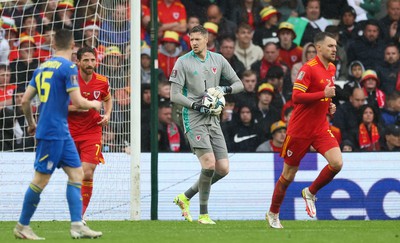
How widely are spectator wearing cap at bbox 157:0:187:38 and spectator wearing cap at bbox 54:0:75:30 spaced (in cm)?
247

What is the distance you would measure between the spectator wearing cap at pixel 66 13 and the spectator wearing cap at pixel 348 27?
17.8 ft

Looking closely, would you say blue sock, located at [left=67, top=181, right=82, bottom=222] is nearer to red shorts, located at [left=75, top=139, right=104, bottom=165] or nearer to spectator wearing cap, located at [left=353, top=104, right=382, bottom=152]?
red shorts, located at [left=75, top=139, right=104, bottom=165]

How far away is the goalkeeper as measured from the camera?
1309cm

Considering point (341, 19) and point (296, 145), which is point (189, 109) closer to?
point (296, 145)

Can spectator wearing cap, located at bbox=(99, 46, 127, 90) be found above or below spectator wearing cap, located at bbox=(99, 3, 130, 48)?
below

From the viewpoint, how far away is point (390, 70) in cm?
1852

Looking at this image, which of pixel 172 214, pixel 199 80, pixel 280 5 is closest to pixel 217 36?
pixel 280 5

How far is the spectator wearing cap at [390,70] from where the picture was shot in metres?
18.4

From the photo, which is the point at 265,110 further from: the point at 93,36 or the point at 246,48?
the point at 93,36

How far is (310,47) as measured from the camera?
60.2ft

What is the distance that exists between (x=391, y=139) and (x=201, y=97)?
5.56 meters

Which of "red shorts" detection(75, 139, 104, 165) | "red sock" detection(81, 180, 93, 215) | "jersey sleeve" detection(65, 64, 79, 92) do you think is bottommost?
"red sock" detection(81, 180, 93, 215)

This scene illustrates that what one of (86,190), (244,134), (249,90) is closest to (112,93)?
(86,190)

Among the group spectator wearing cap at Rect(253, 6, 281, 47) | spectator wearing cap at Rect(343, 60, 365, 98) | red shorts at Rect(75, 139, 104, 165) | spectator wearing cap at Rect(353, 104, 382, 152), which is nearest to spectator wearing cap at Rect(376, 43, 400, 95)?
spectator wearing cap at Rect(343, 60, 365, 98)
